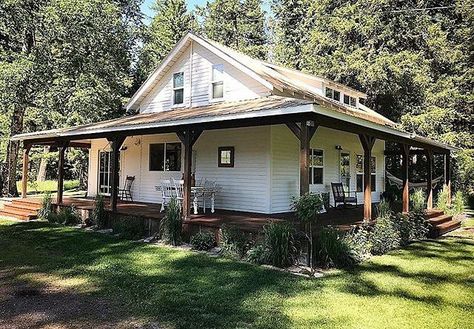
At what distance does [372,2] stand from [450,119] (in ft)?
22.4

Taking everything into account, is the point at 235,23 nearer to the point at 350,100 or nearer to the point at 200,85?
the point at 350,100

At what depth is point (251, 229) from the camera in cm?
726

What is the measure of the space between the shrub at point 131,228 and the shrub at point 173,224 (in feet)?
3.35

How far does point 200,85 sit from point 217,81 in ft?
2.39

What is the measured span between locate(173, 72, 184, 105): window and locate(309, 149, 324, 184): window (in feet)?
14.8

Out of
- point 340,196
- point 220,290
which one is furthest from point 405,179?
point 220,290

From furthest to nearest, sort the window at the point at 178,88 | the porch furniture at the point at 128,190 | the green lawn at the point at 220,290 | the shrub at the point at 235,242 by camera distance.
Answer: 1. the porch furniture at the point at 128,190
2. the window at the point at 178,88
3. the shrub at the point at 235,242
4. the green lawn at the point at 220,290

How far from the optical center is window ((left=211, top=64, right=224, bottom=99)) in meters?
11.4

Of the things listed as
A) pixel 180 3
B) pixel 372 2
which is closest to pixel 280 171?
pixel 372 2

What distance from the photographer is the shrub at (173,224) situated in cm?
816

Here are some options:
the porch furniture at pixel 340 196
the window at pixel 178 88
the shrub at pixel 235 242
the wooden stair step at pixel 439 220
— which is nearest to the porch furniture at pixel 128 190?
the window at pixel 178 88

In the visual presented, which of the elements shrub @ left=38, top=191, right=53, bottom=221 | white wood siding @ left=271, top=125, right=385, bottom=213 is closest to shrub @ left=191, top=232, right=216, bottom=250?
white wood siding @ left=271, top=125, right=385, bottom=213

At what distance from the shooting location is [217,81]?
1148cm

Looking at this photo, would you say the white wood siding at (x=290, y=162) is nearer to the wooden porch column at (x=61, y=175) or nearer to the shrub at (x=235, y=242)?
the shrub at (x=235, y=242)
